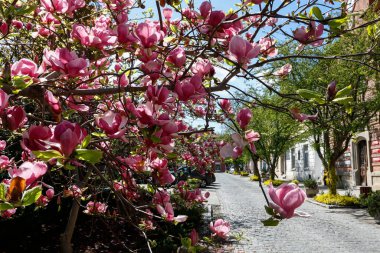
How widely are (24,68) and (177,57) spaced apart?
2.15ft

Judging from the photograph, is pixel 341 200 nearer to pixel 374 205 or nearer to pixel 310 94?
pixel 374 205

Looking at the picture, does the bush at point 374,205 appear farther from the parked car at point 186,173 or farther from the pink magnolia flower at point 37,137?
the pink magnolia flower at point 37,137

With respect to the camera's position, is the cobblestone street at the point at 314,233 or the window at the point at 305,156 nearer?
the cobblestone street at the point at 314,233

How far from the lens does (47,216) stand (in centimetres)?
876

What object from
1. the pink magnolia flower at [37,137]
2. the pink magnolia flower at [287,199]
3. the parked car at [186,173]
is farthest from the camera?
the parked car at [186,173]

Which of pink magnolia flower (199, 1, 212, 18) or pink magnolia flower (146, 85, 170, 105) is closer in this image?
pink magnolia flower (146, 85, 170, 105)

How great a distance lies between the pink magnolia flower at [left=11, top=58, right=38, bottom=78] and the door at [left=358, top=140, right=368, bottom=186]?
21.1 m

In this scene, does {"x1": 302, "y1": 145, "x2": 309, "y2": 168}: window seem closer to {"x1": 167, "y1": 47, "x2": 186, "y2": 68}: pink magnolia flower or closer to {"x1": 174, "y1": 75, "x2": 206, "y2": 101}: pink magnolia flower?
{"x1": 167, "y1": 47, "x2": 186, "y2": 68}: pink magnolia flower

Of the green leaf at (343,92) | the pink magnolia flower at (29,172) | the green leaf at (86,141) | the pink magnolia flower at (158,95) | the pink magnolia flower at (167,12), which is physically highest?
the pink magnolia flower at (167,12)

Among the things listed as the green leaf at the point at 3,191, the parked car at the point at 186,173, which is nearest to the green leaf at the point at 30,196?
the green leaf at the point at 3,191

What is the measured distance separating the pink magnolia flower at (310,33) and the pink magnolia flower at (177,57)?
587 millimetres

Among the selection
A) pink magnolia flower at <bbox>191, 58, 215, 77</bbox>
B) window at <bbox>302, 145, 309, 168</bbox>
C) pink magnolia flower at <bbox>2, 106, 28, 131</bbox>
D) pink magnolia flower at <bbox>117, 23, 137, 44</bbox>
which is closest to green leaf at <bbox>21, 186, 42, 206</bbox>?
pink magnolia flower at <bbox>2, 106, 28, 131</bbox>

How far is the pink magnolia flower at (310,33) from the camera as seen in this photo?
70.6 inches

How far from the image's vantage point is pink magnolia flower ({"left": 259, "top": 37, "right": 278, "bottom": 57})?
7.88 feet
